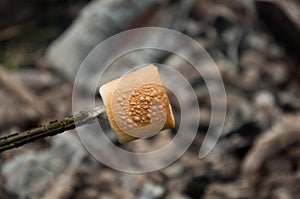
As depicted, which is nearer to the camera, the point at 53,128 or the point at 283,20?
the point at 53,128

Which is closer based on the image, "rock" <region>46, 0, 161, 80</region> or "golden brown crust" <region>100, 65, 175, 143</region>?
"golden brown crust" <region>100, 65, 175, 143</region>

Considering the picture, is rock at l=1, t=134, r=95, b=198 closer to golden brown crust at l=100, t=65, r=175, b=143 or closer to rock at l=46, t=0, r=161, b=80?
rock at l=46, t=0, r=161, b=80

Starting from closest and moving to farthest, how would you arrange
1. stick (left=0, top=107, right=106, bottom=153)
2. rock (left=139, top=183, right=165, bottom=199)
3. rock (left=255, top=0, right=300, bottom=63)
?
stick (left=0, top=107, right=106, bottom=153)
rock (left=139, top=183, right=165, bottom=199)
rock (left=255, top=0, right=300, bottom=63)

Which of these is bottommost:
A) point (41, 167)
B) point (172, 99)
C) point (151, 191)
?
point (151, 191)

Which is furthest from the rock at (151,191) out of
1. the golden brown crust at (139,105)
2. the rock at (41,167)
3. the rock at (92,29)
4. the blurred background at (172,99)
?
the golden brown crust at (139,105)

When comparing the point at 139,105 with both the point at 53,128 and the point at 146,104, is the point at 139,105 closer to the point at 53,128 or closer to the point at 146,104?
the point at 146,104

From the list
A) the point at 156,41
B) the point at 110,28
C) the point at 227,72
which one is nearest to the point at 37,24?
the point at 110,28

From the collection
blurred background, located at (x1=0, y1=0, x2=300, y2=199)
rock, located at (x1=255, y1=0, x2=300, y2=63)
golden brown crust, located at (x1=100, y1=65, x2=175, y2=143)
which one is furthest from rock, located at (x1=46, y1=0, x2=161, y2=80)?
golden brown crust, located at (x1=100, y1=65, x2=175, y2=143)

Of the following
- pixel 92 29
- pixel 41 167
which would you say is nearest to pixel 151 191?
pixel 41 167
